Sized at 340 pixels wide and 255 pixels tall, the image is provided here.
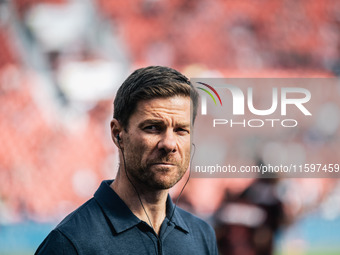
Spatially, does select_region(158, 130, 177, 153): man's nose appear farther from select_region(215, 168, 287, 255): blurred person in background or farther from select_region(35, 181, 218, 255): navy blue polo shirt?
select_region(215, 168, 287, 255): blurred person in background

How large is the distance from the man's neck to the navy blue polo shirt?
0.02 meters

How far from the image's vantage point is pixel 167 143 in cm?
119

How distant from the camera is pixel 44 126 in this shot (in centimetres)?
332

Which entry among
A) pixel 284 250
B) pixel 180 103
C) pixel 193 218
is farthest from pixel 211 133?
pixel 180 103

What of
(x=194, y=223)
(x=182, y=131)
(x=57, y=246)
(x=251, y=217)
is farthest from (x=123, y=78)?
(x=57, y=246)

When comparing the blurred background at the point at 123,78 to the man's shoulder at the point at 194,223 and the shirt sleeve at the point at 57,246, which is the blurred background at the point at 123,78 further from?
the shirt sleeve at the point at 57,246

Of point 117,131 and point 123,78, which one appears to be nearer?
point 117,131

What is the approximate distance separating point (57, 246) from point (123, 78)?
2.31 meters

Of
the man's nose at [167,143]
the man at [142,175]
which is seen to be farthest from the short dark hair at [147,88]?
the man's nose at [167,143]

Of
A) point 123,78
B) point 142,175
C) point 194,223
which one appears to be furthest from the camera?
point 123,78

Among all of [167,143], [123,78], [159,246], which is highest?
[123,78]

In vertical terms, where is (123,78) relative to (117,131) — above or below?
above

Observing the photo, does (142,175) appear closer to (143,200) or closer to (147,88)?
(143,200)

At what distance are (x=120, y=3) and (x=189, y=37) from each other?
555mm
